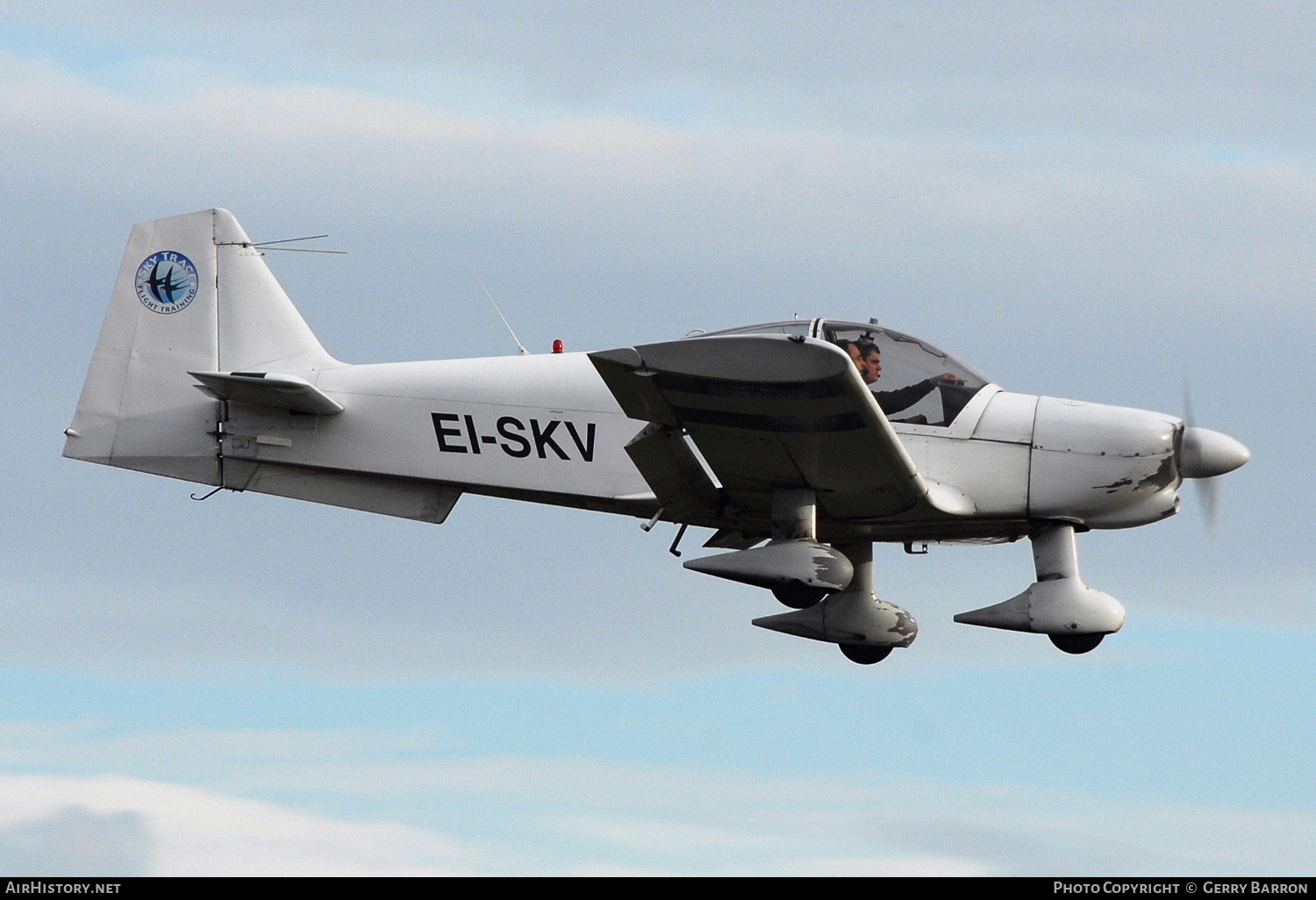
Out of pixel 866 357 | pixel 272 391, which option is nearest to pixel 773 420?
pixel 866 357

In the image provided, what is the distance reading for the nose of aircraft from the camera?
14.2 meters

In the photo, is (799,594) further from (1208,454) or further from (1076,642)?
(1208,454)

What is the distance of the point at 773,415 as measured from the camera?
13.1 metres

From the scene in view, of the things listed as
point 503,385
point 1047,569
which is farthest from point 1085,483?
point 503,385

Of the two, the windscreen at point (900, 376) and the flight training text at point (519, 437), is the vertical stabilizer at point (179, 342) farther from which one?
the windscreen at point (900, 376)

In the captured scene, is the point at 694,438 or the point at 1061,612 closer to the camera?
the point at 694,438

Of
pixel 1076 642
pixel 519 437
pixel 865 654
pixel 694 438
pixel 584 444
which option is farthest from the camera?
pixel 865 654

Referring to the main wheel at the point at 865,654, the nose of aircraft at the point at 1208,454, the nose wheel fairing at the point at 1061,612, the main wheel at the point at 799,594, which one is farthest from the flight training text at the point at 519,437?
the nose of aircraft at the point at 1208,454

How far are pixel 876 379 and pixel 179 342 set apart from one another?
21.5 ft

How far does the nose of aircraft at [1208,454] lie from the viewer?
14.2 m

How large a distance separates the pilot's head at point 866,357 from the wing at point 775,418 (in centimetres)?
89

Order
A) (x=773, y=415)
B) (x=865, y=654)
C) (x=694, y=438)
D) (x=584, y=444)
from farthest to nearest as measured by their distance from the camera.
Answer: (x=865, y=654) < (x=584, y=444) < (x=694, y=438) < (x=773, y=415)

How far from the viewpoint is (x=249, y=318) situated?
16.7 meters
